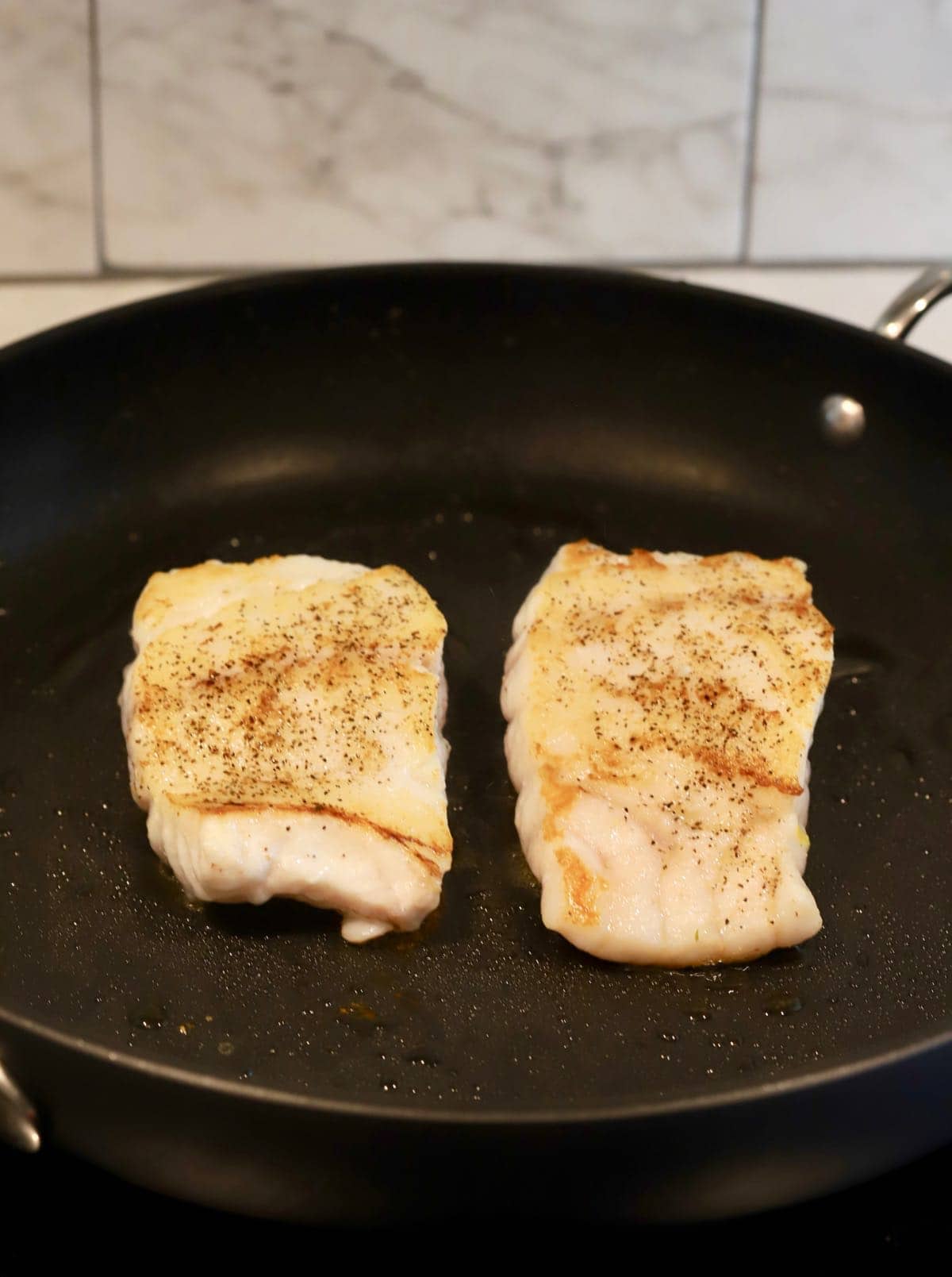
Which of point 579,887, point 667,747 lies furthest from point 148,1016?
point 667,747

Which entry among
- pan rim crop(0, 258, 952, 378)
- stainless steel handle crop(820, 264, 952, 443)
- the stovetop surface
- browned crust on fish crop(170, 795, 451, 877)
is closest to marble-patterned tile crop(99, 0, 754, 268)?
pan rim crop(0, 258, 952, 378)

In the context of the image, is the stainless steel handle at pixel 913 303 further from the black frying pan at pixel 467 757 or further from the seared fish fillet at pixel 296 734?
the seared fish fillet at pixel 296 734

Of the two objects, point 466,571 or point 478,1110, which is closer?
point 478,1110

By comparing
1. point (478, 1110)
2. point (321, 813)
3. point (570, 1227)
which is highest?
point (478, 1110)

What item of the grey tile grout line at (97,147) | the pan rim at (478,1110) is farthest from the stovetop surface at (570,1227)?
the grey tile grout line at (97,147)

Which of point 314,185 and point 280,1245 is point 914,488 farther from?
point 280,1245

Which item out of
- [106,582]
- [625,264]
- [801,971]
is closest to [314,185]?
[625,264]

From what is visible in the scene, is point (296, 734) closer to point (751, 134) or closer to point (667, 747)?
point (667, 747)
